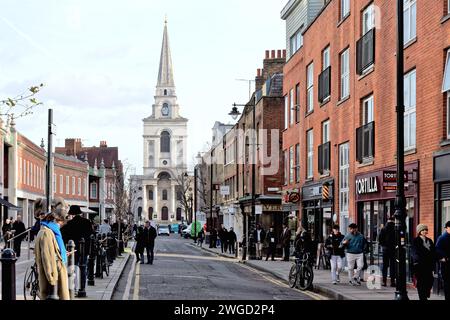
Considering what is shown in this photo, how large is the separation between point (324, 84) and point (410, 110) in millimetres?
10753

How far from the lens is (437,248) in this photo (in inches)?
607

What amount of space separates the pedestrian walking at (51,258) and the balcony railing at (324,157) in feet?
70.6

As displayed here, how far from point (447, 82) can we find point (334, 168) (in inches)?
483

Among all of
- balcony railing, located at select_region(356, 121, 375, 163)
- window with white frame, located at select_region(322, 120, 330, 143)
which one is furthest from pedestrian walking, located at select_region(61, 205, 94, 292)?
window with white frame, located at select_region(322, 120, 330, 143)

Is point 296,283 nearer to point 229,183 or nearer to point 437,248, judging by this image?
point 437,248

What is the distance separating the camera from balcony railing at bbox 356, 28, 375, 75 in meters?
25.1

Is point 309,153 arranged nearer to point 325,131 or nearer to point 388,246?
point 325,131

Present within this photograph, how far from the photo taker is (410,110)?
21609 millimetres

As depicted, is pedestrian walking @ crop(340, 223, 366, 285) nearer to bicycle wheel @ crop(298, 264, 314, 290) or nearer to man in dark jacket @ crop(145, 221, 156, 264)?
bicycle wheel @ crop(298, 264, 314, 290)

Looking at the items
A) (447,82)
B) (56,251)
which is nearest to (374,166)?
(447,82)

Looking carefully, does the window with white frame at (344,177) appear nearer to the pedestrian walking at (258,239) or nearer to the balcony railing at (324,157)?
the balcony railing at (324,157)

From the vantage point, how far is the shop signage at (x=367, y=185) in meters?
24.4

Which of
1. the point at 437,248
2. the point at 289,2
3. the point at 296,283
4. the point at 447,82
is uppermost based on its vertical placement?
the point at 289,2

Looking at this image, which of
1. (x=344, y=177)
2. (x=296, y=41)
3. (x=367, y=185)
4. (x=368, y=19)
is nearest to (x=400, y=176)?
(x=367, y=185)
